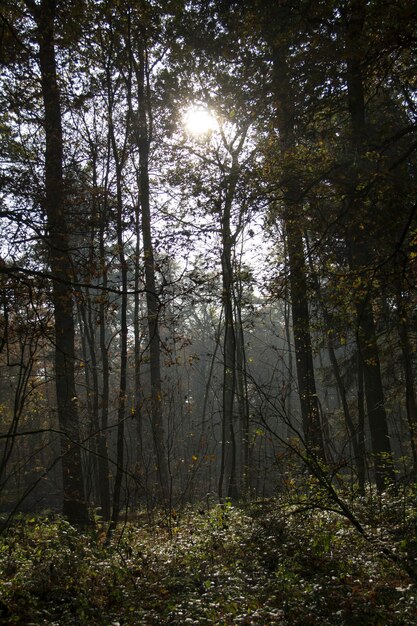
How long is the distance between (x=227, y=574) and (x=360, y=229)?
192 inches

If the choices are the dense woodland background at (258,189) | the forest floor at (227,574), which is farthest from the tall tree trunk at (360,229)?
the forest floor at (227,574)

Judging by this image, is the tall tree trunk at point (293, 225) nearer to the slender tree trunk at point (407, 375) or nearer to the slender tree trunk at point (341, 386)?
the slender tree trunk at point (341, 386)

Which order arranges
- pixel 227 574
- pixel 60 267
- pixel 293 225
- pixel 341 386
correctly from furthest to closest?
pixel 341 386
pixel 60 267
pixel 293 225
pixel 227 574

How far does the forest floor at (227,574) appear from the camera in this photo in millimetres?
4523

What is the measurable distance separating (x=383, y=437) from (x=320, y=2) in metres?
7.41

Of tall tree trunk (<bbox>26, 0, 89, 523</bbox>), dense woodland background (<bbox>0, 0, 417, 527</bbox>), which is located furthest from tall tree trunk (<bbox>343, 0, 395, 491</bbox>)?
tall tree trunk (<bbox>26, 0, 89, 523</bbox>)

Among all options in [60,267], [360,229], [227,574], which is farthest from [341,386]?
[227,574]

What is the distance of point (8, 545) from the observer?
6480mm

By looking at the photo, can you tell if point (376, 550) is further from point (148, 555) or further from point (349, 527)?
point (148, 555)

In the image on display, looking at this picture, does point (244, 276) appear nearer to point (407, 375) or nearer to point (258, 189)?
point (258, 189)

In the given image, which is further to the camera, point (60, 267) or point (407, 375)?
point (407, 375)

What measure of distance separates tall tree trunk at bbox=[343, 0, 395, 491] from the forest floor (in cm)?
207

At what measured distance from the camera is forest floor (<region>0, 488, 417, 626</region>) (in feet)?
14.8

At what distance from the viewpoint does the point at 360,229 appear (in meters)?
7.74
